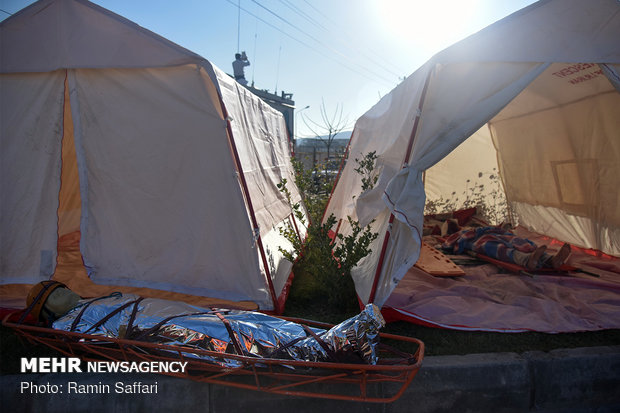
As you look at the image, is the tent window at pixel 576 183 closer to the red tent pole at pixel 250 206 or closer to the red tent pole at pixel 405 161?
the red tent pole at pixel 405 161

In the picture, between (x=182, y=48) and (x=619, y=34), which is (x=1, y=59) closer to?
(x=182, y=48)

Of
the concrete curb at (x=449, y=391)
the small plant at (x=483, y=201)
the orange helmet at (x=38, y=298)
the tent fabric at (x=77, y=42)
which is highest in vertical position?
the tent fabric at (x=77, y=42)

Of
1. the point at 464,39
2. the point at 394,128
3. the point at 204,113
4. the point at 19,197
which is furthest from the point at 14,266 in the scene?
the point at 464,39

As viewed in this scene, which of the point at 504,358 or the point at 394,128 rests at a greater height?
the point at 394,128

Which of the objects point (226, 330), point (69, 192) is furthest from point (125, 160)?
point (69, 192)

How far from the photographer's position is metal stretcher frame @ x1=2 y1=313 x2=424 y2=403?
182cm

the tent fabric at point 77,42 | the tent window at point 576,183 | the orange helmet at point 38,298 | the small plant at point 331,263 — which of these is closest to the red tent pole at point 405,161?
the small plant at point 331,263

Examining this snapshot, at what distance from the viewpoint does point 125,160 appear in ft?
10.6

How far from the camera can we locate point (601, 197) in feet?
15.4

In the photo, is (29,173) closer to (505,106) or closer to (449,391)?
(449,391)

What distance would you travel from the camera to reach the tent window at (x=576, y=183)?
15.7 feet

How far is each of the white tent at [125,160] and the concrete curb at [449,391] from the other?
0.99m

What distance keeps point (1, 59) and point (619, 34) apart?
5.26m

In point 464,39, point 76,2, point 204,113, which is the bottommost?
point 204,113
